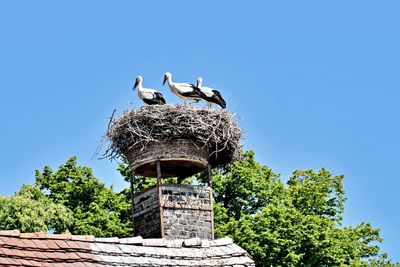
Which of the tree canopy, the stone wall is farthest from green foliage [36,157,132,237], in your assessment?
the stone wall

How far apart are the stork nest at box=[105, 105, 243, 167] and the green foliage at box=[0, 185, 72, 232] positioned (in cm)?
927

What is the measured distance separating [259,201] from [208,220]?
1566cm

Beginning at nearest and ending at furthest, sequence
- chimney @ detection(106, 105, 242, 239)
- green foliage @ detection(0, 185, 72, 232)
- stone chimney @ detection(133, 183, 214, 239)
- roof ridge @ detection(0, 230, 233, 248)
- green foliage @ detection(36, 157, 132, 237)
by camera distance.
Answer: roof ridge @ detection(0, 230, 233, 248) → stone chimney @ detection(133, 183, 214, 239) → chimney @ detection(106, 105, 242, 239) → green foliage @ detection(0, 185, 72, 232) → green foliage @ detection(36, 157, 132, 237)

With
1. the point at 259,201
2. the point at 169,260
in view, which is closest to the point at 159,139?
the point at 169,260

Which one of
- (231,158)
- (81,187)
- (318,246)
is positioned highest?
(81,187)

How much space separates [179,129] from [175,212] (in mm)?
1644

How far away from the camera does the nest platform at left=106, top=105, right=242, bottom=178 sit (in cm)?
1702

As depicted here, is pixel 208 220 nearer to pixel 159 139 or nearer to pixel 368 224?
pixel 159 139

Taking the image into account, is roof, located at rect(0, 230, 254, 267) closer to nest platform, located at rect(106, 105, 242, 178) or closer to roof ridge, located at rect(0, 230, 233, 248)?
roof ridge, located at rect(0, 230, 233, 248)

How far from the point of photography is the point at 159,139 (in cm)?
1720

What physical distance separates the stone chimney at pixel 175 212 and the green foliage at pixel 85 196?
12576 millimetres

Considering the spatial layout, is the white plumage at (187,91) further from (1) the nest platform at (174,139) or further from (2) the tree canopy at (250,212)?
(2) the tree canopy at (250,212)

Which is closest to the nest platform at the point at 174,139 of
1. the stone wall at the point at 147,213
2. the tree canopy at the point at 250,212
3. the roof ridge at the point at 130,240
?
the stone wall at the point at 147,213

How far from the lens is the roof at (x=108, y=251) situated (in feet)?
37.5
